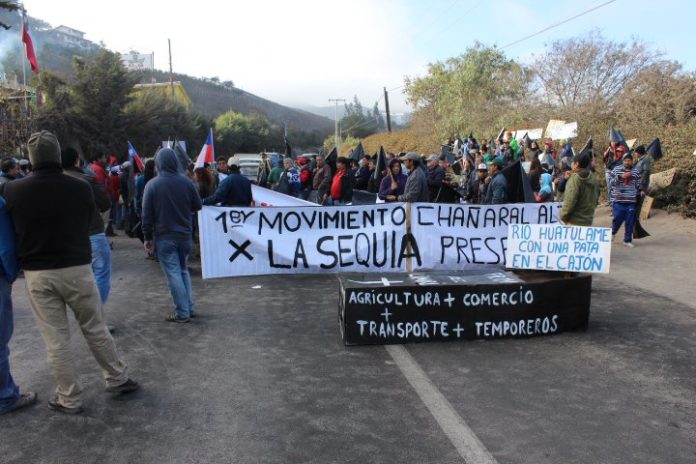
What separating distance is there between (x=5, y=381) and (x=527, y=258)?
5.17 metres

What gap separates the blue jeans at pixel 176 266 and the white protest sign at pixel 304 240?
1734 mm

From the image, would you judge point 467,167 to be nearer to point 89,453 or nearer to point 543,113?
point 543,113

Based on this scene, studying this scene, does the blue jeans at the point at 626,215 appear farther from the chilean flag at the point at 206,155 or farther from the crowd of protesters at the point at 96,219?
the chilean flag at the point at 206,155

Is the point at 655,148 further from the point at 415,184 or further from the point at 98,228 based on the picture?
the point at 98,228

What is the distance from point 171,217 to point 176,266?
553 millimetres

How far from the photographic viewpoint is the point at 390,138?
169ft

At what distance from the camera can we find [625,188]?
11.1 meters

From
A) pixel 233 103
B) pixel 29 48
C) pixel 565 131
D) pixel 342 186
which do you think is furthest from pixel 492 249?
pixel 233 103

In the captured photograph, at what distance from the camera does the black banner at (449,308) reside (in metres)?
5.52

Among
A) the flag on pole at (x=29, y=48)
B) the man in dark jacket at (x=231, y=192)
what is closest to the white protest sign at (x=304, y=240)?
the man in dark jacket at (x=231, y=192)

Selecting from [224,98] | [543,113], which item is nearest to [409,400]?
[543,113]

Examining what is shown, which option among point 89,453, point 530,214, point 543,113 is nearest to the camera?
point 89,453

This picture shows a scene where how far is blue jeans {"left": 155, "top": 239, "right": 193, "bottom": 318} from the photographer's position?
6.32 metres

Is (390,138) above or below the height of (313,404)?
above
